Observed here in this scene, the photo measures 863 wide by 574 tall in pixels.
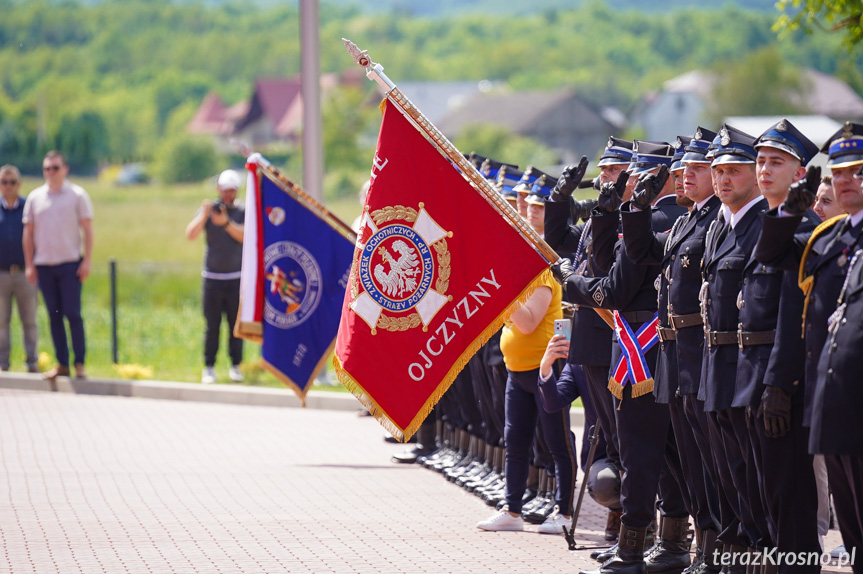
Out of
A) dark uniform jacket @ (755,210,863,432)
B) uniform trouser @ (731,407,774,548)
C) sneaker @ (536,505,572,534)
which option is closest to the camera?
dark uniform jacket @ (755,210,863,432)

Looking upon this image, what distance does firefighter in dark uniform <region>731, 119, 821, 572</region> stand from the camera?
5.96 metres

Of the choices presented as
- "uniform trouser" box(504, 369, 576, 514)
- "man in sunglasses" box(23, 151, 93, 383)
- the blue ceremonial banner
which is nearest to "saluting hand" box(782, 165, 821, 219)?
"uniform trouser" box(504, 369, 576, 514)

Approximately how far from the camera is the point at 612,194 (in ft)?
23.5

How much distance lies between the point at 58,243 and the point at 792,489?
35.4ft

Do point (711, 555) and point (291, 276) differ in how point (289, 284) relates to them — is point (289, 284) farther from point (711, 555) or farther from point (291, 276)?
point (711, 555)

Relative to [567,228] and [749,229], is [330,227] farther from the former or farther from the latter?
[749,229]

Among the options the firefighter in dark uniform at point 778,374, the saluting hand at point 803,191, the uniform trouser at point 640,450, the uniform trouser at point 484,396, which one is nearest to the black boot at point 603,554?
the uniform trouser at point 640,450

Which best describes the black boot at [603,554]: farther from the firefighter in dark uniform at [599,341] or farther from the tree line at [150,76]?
the tree line at [150,76]

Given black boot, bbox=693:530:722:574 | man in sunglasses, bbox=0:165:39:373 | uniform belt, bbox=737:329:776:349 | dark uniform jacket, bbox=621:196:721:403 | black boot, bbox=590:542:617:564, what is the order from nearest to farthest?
uniform belt, bbox=737:329:776:349, dark uniform jacket, bbox=621:196:721:403, black boot, bbox=693:530:722:574, black boot, bbox=590:542:617:564, man in sunglasses, bbox=0:165:39:373

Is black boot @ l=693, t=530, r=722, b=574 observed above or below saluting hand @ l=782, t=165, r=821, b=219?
below

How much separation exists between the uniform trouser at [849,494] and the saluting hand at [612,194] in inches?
80.5

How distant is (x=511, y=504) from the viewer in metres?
8.73

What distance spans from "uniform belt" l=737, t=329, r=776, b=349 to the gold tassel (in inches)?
38.5

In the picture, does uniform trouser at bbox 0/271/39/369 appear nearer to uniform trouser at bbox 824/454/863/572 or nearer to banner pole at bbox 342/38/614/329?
banner pole at bbox 342/38/614/329
